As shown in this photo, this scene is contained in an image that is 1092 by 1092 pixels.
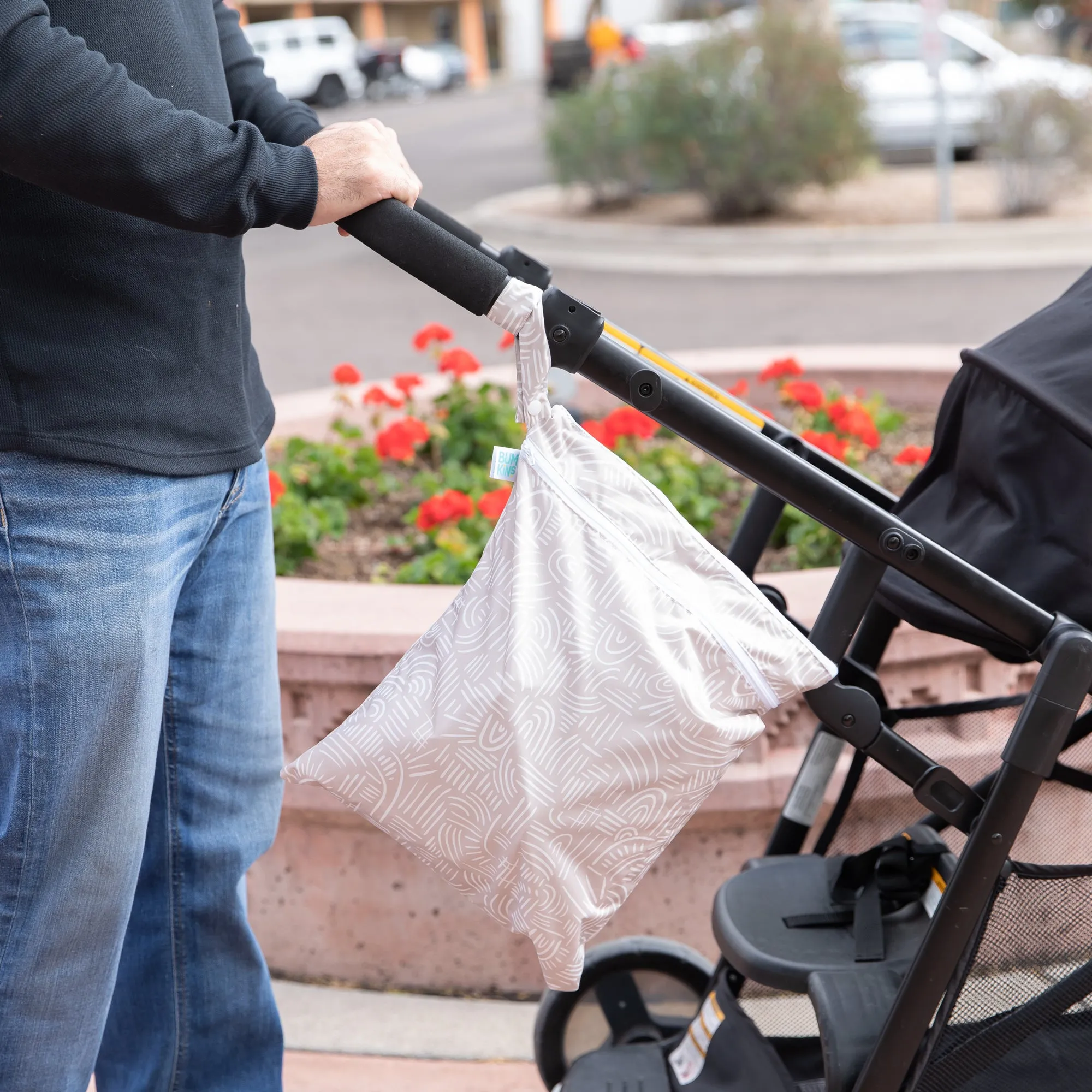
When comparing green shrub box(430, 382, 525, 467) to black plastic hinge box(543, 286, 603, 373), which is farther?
green shrub box(430, 382, 525, 467)

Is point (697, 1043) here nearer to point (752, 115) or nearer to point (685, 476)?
point (685, 476)

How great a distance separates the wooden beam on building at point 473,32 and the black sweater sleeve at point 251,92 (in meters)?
45.9

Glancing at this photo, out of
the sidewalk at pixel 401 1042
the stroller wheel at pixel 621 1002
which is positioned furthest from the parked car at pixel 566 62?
the stroller wheel at pixel 621 1002

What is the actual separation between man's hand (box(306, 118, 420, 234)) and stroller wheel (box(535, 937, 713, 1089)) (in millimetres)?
1260

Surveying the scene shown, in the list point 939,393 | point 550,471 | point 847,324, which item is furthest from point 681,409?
point 847,324

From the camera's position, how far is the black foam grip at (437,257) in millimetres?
1402

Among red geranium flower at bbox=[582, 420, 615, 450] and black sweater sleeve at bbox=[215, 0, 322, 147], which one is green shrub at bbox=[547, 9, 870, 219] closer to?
red geranium flower at bbox=[582, 420, 615, 450]

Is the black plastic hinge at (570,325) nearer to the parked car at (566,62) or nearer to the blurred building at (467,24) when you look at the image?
the parked car at (566,62)

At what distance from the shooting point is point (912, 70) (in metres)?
13.5

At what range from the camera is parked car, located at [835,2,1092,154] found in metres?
12.9

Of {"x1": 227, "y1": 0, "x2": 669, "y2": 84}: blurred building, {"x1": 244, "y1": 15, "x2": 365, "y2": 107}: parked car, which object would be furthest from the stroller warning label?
{"x1": 227, "y1": 0, "x2": 669, "y2": 84}: blurred building

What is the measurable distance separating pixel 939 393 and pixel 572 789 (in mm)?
3357

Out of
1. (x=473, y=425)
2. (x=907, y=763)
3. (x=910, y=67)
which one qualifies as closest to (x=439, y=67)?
(x=910, y=67)

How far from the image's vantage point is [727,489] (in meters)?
3.79
